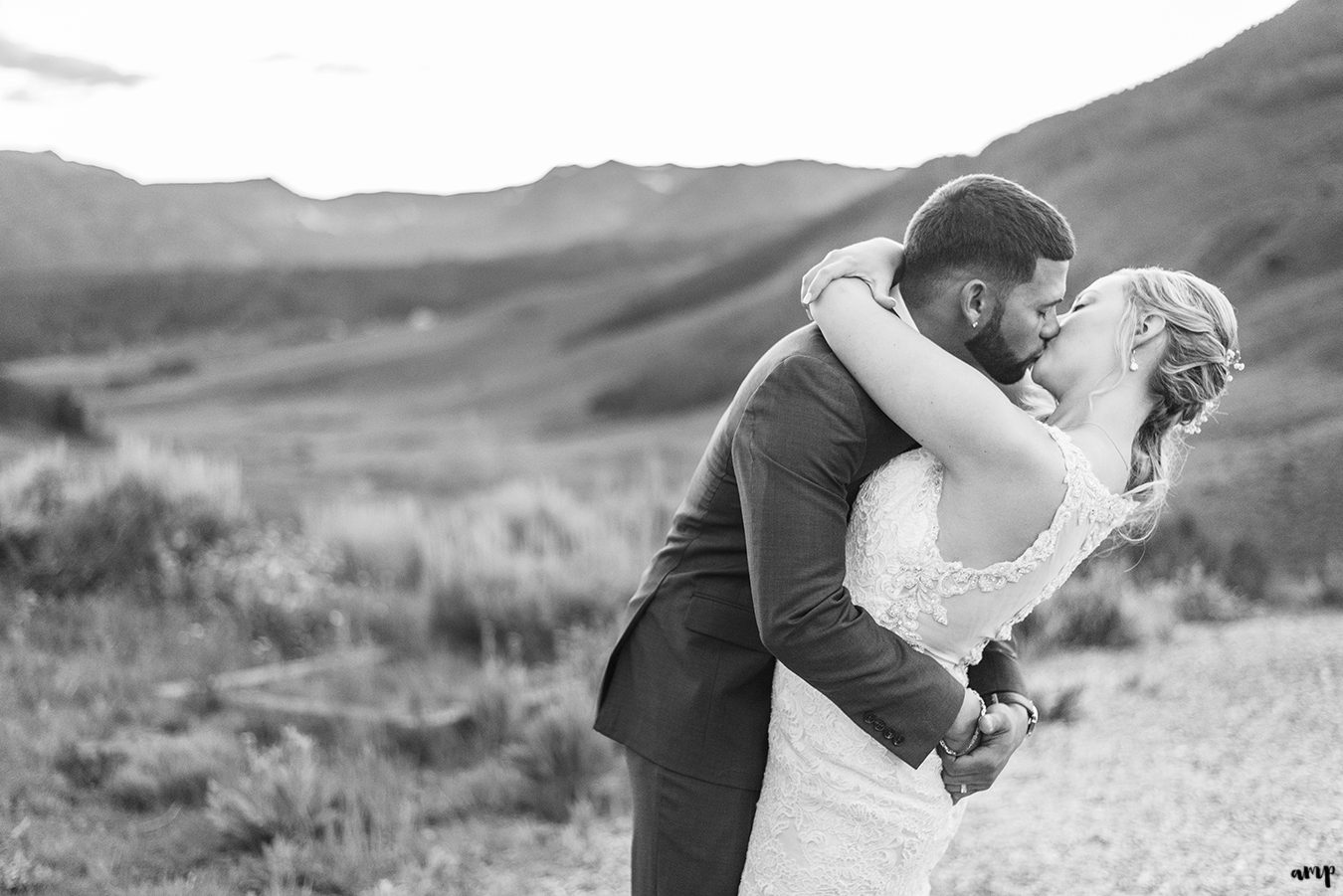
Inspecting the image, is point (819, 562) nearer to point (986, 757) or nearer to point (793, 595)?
point (793, 595)

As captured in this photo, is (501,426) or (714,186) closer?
(501,426)

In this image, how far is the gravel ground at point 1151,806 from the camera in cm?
366

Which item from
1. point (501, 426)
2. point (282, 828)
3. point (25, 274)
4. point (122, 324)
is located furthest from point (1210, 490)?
point (25, 274)

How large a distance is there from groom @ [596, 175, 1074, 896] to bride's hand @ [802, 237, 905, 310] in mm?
38

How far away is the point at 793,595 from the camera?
1.83 metres

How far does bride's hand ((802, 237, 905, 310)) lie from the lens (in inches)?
79.2

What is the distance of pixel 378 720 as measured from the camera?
5.71 metres

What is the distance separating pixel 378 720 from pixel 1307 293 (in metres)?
6.65

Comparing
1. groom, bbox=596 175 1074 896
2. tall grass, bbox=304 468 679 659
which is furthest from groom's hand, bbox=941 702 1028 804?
tall grass, bbox=304 468 679 659

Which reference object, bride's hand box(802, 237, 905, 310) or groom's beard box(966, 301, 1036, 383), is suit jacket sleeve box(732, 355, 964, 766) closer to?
bride's hand box(802, 237, 905, 310)

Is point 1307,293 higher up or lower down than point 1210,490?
higher up

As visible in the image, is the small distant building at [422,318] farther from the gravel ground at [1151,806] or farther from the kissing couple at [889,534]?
the kissing couple at [889,534]

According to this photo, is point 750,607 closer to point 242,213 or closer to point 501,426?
point 501,426

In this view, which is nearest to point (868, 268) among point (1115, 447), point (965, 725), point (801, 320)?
point (1115, 447)
